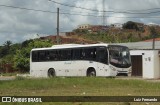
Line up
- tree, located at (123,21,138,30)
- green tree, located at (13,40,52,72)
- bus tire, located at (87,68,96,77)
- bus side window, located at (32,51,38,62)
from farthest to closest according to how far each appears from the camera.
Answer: tree, located at (123,21,138,30), green tree, located at (13,40,52,72), bus side window, located at (32,51,38,62), bus tire, located at (87,68,96,77)

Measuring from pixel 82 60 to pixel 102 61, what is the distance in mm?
2755

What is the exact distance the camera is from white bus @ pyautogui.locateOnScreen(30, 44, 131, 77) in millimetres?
35188

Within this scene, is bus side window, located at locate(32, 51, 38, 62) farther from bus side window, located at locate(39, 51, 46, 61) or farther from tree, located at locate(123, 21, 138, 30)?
tree, located at locate(123, 21, 138, 30)

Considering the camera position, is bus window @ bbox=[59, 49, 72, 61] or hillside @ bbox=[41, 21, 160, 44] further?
hillside @ bbox=[41, 21, 160, 44]

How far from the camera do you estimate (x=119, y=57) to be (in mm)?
35781

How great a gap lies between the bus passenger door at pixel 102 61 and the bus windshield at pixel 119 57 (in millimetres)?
422

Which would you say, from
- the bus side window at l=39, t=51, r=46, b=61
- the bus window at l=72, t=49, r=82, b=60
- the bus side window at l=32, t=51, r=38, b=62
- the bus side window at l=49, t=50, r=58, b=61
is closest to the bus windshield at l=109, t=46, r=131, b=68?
the bus window at l=72, t=49, r=82, b=60

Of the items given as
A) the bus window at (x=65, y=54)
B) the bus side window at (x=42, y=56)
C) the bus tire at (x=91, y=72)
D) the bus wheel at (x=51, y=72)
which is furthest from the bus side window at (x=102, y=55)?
the bus side window at (x=42, y=56)

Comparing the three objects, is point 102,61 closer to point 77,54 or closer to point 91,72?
point 91,72

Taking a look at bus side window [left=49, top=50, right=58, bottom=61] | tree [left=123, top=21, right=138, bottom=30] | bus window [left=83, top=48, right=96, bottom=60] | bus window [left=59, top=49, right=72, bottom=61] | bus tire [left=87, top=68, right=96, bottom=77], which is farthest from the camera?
tree [left=123, top=21, right=138, bottom=30]

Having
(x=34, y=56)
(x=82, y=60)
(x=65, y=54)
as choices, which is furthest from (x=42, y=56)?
(x=82, y=60)

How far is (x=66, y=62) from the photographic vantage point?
39500 millimetres

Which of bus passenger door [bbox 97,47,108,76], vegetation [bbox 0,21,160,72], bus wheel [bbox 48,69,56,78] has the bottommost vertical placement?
bus wheel [bbox 48,69,56,78]

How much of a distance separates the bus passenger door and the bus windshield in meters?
0.42
